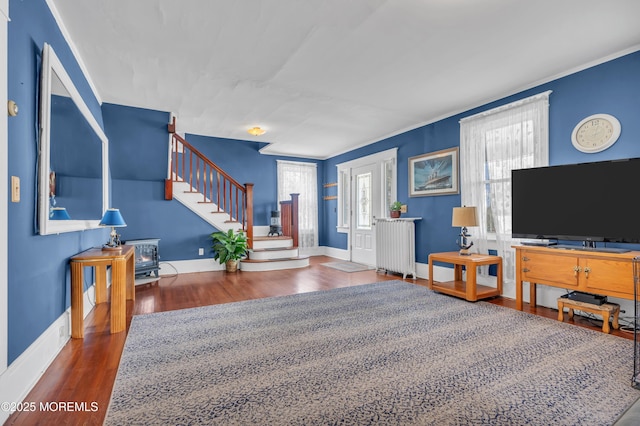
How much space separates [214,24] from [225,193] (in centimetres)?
417

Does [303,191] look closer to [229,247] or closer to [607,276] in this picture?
[229,247]

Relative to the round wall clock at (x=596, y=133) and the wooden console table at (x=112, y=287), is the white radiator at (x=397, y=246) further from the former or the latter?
the wooden console table at (x=112, y=287)

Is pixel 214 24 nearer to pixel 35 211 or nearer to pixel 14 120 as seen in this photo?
pixel 14 120

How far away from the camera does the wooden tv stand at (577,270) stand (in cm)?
267

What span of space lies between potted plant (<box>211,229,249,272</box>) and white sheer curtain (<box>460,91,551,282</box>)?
12.5 feet

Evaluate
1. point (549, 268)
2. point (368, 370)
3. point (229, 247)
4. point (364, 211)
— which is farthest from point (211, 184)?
point (549, 268)

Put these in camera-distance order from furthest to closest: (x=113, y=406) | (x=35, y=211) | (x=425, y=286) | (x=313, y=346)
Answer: (x=425, y=286), (x=313, y=346), (x=35, y=211), (x=113, y=406)

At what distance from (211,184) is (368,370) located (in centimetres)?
494

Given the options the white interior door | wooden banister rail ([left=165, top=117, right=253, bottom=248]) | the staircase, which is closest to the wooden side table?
the white interior door

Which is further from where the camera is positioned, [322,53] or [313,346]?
[322,53]

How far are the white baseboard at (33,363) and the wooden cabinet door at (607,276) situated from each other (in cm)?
427

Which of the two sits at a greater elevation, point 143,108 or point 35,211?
point 143,108

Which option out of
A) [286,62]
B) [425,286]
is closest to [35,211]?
[286,62]

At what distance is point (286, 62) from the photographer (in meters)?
3.22
